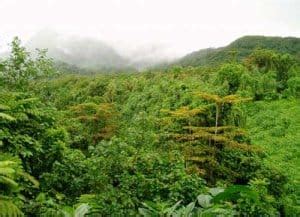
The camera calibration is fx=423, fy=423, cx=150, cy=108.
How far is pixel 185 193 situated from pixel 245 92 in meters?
21.1

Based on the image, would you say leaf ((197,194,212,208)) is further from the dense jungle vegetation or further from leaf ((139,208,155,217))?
leaf ((139,208,155,217))

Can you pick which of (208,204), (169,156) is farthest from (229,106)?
(208,204)

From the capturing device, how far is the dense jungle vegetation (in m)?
5.86

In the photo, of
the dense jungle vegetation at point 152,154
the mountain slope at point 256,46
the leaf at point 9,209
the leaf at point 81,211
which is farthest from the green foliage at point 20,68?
the mountain slope at point 256,46

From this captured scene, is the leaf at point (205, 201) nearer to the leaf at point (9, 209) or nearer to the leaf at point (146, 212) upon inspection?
the leaf at point (146, 212)

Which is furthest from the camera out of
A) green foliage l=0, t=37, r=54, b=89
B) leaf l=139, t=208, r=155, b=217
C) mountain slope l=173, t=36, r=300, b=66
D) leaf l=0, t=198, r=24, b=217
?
mountain slope l=173, t=36, r=300, b=66

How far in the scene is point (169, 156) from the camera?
9.77m

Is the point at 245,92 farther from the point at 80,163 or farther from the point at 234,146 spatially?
the point at 80,163

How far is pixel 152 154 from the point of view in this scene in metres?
8.75

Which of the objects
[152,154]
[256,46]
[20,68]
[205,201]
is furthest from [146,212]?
[256,46]

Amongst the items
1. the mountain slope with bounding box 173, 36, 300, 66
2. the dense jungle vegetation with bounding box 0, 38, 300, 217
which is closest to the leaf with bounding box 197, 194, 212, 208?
the dense jungle vegetation with bounding box 0, 38, 300, 217

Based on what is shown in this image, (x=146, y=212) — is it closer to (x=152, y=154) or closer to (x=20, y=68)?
(x=152, y=154)

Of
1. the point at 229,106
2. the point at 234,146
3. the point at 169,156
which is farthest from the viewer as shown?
the point at 229,106

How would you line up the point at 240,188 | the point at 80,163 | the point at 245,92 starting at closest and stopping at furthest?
1. the point at 240,188
2. the point at 80,163
3. the point at 245,92
